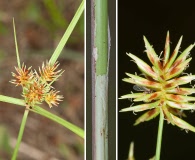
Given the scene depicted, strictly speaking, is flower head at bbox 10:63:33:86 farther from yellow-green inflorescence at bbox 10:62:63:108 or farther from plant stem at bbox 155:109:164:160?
plant stem at bbox 155:109:164:160

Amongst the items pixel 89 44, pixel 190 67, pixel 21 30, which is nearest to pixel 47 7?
pixel 21 30

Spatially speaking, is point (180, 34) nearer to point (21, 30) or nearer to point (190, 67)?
point (190, 67)

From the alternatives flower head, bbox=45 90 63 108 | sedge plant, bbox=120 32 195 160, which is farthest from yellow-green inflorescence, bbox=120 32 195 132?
flower head, bbox=45 90 63 108

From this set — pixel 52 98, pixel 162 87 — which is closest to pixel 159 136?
pixel 162 87

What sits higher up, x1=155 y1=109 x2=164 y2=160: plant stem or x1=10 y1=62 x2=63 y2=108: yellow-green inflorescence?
x1=10 y1=62 x2=63 y2=108: yellow-green inflorescence

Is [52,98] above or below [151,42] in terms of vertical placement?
below

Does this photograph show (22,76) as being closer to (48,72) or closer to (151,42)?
(48,72)

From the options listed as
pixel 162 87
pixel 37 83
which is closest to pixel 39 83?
pixel 37 83
